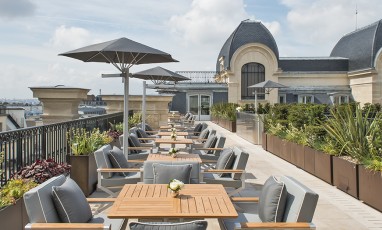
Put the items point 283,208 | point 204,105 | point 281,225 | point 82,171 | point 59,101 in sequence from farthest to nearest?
point 204,105, point 59,101, point 82,171, point 283,208, point 281,225

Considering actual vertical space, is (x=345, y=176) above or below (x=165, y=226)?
below

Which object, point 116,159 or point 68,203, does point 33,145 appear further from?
point 68,203

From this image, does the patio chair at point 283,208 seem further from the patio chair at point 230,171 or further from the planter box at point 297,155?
the planter box at point 297,155

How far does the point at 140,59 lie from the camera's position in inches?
309

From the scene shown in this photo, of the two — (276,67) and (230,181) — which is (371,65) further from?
(230,181)

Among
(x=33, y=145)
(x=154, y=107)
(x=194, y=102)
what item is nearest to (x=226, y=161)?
(x=33, y=145)

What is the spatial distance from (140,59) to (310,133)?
5019 millimetres

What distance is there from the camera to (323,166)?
9.03 m

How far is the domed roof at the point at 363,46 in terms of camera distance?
115 ft

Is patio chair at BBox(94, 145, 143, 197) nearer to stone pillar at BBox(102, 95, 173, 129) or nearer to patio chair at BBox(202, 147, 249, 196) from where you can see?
Answer: patio chair at BBox(202, 147, 249, 196)

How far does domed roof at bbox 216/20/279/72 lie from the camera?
1444 inches

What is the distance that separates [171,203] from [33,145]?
310 cm

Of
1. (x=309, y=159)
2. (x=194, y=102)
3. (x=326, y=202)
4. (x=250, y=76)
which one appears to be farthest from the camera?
(x=250, y=76)

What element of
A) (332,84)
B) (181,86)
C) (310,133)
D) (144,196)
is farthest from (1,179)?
(332,84)
